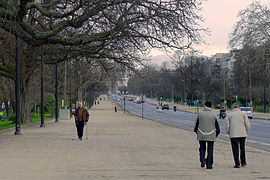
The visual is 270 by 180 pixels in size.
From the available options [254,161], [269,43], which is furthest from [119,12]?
[269,43]

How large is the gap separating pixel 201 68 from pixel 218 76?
1163cm

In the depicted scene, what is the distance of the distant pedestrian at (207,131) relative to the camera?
11.6 meters

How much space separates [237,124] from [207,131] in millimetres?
1031

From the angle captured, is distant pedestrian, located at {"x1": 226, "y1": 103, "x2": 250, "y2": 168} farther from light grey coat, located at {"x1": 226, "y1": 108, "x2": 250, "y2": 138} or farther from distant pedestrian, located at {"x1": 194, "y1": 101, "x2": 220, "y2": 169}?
distant pedestrian, located at {"x1": 194, "y1": 101, "x2": 220, "y2": 169}

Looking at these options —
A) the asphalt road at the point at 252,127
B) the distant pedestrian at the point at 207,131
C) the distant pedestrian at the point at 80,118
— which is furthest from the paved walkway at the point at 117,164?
the asphalt road at the point at 252,127

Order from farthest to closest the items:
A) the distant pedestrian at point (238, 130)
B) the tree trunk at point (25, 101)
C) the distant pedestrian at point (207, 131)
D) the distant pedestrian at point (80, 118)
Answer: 1. the tree trunk at point (25, 101)
2. the distant pedestrian at point (80, 118)
3. the distant pedestrian at point (238, 130)
4. the distant pedestrian at point (207, 131)

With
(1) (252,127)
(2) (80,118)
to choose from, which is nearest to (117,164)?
(2) (80,118)

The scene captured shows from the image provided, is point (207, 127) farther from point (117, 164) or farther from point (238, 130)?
point (117, 164)

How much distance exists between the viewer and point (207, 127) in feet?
38.5

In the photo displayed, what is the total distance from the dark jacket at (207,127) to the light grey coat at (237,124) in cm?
62

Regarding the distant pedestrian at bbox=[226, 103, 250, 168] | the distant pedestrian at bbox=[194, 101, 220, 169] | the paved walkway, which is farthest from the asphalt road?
the distant pedestrian at bbox=[194, 101, 220, 169]

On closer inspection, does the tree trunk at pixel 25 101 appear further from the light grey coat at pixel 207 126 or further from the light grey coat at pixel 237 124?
the light grey coat at pixel 207 126

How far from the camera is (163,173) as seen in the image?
10.9 meters

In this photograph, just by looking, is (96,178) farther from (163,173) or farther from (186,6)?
(186,6)
